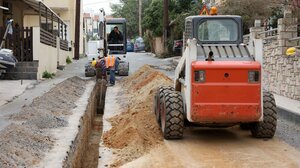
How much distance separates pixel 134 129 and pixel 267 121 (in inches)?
101

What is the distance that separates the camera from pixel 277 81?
16.0 metres

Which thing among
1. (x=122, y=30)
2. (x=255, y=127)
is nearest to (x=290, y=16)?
(x=255, y=127)

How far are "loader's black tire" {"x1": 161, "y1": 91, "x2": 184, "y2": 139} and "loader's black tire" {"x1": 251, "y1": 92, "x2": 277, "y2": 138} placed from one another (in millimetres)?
1452

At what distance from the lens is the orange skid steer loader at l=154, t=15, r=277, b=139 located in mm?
8828

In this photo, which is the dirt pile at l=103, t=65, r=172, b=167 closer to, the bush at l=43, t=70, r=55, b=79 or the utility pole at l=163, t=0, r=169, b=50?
the bush at l=43, t=70, r=55, b=79

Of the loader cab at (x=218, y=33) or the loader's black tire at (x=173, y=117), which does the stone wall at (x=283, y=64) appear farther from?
the loader's black tire at (x=173, y=117)

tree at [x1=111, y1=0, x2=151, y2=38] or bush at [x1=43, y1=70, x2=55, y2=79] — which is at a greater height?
tree at [x1=111, y1=0, x2=151, y2=38]

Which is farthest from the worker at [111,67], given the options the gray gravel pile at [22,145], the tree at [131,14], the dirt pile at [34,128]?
the tree at [131,14]

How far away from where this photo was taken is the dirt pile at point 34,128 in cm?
713

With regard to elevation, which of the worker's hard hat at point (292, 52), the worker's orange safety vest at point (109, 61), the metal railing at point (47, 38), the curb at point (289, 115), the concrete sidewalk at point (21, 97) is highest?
the metal railing at point (47, 38)

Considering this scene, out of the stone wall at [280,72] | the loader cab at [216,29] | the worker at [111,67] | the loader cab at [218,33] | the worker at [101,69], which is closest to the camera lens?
the loader cab at [218,33]

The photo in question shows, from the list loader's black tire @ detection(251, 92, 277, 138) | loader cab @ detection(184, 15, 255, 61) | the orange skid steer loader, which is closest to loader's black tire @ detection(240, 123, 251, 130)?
the orange skid steer loader

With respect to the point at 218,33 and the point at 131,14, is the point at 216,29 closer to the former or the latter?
the point at 218,33

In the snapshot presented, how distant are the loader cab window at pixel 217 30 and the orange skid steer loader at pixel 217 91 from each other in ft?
0.06
